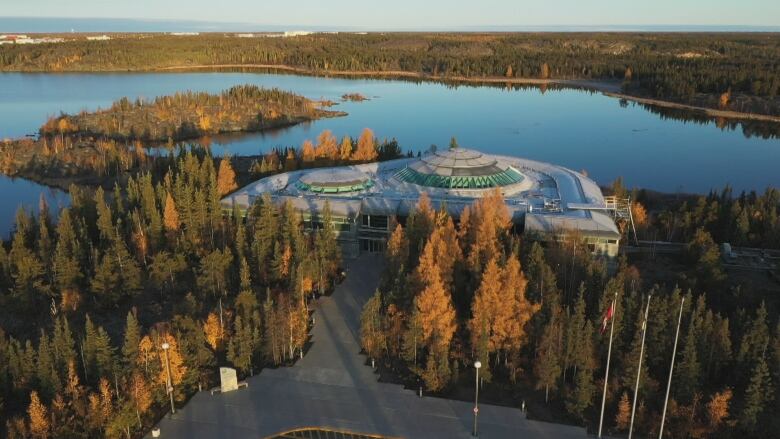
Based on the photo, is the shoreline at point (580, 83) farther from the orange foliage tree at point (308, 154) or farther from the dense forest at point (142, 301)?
the dense forest at point (142, 301)

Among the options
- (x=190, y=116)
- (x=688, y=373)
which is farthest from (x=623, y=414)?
(x=190, y=116)

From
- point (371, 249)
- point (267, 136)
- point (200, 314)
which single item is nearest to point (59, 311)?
point (200, 314)

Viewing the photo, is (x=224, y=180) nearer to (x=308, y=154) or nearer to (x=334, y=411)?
(x=308, y=154)

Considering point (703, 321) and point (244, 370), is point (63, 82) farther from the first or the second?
point (703, 321)

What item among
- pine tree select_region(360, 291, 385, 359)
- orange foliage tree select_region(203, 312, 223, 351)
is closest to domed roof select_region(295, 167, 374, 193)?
pine tree select_region(360, 291, 385, 359)

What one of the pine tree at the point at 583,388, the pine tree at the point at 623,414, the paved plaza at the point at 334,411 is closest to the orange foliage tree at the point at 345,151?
the paved plaza at the point at 334,411
